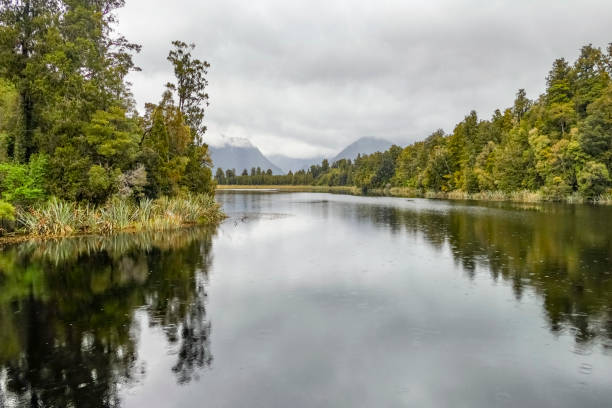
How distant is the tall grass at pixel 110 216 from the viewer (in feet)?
73.5

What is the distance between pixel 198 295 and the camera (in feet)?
39.8

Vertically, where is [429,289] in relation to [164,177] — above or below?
below

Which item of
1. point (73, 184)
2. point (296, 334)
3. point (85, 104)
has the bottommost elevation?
point (296, 334)

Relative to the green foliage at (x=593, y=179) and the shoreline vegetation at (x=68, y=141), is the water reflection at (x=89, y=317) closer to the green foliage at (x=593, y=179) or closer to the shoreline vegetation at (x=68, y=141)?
the shoreline vegetation at (x=68, y=141)

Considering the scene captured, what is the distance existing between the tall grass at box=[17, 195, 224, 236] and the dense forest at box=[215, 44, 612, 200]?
51284mm

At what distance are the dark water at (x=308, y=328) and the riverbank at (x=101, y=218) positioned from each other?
4.24m

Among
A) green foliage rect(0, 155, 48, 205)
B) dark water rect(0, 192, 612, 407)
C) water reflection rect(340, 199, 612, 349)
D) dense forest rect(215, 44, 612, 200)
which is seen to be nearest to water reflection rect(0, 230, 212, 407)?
dark water rect(0, 192, 612, 407)

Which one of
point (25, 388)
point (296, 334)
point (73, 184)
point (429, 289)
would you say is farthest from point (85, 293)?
point (73, 184)

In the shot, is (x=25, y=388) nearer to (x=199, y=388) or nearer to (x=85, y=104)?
(x=199, y=388)

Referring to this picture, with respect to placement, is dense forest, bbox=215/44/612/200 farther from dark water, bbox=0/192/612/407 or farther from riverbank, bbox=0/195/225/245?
riverbank, bbox=0/195/225/245

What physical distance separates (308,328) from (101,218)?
2030 cm

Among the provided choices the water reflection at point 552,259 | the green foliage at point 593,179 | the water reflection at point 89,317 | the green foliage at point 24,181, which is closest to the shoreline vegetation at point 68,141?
the green foliage at point 24,181

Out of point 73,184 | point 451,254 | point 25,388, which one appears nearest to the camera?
point 25,388

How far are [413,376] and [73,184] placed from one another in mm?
23709
